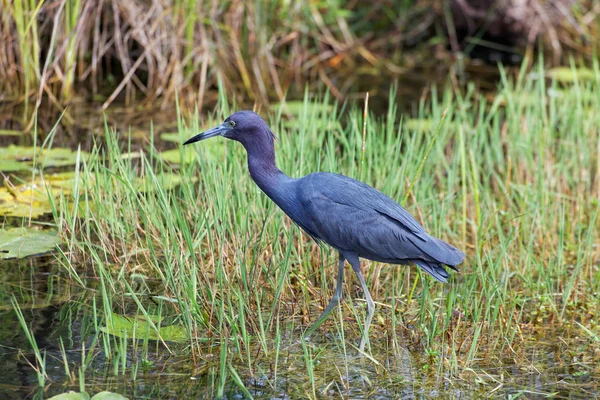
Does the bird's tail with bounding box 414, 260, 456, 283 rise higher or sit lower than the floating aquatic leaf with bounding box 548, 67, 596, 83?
lower

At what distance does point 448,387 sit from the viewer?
3.71 m

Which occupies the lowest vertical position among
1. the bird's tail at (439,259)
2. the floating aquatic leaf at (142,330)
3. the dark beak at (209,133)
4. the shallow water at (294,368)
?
the shallow water at (294,368)

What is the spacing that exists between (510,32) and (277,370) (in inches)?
262

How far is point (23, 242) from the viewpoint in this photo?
4.64 metres

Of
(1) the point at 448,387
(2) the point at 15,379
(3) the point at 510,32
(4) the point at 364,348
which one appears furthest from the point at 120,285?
(3) the point at 510,32

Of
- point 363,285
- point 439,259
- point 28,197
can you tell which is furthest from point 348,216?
point 28,197

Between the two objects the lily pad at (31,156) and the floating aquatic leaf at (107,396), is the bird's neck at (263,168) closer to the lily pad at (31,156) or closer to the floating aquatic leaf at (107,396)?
the floating aquatic leaf at (107,396)

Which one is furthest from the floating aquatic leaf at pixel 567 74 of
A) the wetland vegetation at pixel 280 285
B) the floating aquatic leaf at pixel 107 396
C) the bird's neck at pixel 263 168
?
the floating aquatic leaf at pixel 107 396

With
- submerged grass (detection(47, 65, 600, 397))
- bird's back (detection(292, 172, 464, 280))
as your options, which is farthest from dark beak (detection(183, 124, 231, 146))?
bird's back (detection(292, 172, 464, 280))

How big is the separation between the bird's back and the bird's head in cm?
30

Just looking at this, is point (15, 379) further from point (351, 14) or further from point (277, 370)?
point (351, 14)

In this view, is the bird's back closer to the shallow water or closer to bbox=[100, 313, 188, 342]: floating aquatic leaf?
the shallow water

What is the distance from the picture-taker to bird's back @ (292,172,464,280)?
12.8 ft

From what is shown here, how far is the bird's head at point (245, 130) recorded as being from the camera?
4004 mm
